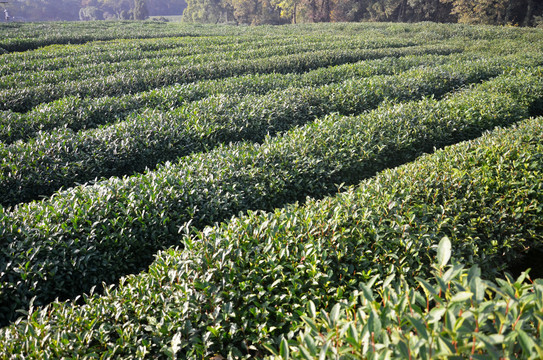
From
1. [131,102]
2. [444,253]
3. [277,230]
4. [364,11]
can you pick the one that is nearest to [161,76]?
[131,102]

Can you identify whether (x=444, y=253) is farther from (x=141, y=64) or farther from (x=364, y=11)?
(x=364, y=11)

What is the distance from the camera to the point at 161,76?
1198 centimetres

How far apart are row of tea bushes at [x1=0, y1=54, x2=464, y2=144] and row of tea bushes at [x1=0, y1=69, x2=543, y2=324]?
13.3 ft

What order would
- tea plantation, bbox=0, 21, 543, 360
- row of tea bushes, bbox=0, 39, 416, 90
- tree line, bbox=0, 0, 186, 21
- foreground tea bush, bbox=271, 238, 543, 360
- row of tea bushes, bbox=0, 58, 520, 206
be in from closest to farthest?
foreground tea bush, bbox=271, 238, 543, 360 < tea plantation, bbox=0, 21, 543, 360 < row of tea bushes, bbox=0, 58, 520, 206 < row of tea bushes, bbox=0, 39, 416, 90 < tree line, bbox=0, 0, 186, 21

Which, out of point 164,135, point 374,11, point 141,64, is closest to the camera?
point 164,135

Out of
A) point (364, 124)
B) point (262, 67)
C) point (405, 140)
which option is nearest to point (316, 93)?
point (364, 124)

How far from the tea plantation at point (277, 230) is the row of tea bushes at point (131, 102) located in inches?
2.8

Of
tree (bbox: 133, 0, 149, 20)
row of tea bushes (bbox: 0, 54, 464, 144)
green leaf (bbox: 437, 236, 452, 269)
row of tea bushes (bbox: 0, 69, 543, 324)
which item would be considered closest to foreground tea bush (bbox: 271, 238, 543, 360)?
green leaf (bbox: 437, 236, 452, 269)

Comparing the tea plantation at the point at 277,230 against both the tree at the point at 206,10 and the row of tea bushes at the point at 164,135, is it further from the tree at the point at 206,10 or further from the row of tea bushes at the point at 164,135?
the tree at the point at 206,10

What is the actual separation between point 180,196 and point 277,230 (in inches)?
75.5

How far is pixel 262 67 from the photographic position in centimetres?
1402

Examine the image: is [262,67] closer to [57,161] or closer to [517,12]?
[57,161]

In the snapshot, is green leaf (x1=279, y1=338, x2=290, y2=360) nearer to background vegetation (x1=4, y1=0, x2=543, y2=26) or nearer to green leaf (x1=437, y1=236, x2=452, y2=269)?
green leaf (x1=437, y1=236, x2=452, y2=269)

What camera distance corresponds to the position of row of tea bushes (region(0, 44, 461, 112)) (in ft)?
33.4
